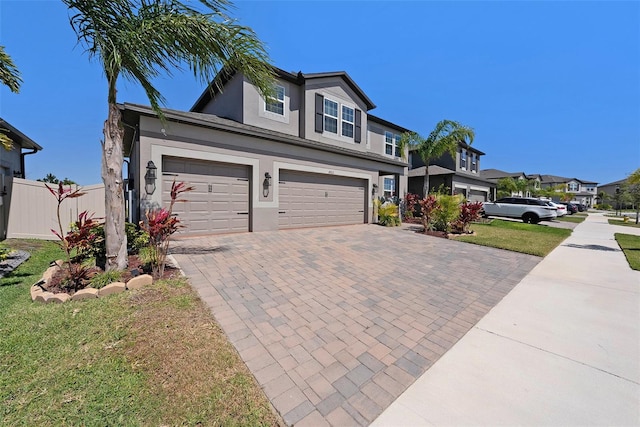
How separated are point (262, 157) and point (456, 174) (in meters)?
17.2

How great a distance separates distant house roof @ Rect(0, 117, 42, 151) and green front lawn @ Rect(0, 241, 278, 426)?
9184 millimetres

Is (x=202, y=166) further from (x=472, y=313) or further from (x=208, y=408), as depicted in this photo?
(x=472, y=313)

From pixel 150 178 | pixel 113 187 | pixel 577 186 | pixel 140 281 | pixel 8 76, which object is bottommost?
pixel 140 281

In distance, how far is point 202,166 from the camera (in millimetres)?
8047

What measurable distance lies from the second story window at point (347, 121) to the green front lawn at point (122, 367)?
11.8 meters

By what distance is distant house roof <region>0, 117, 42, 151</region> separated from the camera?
8.73 metres

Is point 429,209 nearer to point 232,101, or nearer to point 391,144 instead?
point 391,144

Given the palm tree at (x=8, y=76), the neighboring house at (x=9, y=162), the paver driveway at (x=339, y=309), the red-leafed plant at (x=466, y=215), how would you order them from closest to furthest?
the paver driveway at (x=339, y=309) → the palm tree at (x=8, y=76) → the neighboring house at (x=9, y=162) → the red-leafed plant at (x=466, y=215)

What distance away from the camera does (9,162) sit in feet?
33.3

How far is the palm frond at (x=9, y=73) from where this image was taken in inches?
210

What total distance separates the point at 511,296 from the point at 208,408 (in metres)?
4.92

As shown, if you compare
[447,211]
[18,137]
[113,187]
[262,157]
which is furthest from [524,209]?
[18,137]

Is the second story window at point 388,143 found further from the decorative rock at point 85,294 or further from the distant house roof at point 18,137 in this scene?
the distant house roof at point 18,137

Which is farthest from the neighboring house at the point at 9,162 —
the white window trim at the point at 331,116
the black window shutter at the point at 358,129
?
the black window shutter at the point at 358,129
